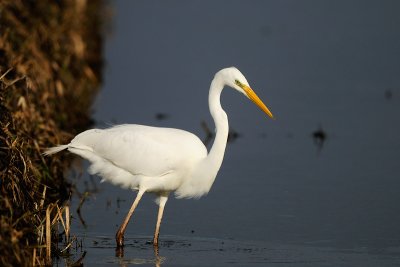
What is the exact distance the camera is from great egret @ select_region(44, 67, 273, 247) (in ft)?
27.5

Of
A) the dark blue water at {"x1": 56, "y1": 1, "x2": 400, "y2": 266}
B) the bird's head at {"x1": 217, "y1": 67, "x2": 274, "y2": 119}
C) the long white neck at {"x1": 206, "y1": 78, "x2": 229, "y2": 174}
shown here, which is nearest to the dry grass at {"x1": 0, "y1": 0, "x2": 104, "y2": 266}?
the dark blue water at {"x1": 56, "y1": 1, "x2": 400, "y2": 266}

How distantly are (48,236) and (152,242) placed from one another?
1.81 meters

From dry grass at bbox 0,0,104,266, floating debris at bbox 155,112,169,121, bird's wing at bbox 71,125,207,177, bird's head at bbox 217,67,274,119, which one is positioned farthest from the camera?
floating debris at bbox 155,112,169,121

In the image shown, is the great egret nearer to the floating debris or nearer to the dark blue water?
the dark blue water

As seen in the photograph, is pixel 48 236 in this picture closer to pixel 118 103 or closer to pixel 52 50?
pixel 52 50

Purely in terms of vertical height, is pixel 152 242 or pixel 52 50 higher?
pixel 52 50

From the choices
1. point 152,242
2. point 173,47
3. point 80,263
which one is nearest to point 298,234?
point 152,242

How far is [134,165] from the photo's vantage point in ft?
28.3

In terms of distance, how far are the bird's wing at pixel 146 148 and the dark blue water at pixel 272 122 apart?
0.69 m

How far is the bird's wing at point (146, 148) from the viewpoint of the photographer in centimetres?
850

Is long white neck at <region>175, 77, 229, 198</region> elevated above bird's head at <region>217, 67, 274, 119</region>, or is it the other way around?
bird's head at <region>217, 67, 274, 119</region>

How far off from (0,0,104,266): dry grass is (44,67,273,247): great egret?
0.62 meters

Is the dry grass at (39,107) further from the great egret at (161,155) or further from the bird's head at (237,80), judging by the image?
the bird's head at (237,80)

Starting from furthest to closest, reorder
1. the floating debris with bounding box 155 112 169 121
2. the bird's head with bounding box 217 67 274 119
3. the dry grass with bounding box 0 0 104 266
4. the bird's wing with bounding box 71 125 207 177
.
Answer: the floating debris with bounding box 155 112 169 121
the bird's wing with bounding box 71 125 207 177
the bird's head with bounding box 217 67 274 119
the dry grass with bounding box 0 0 104 266
